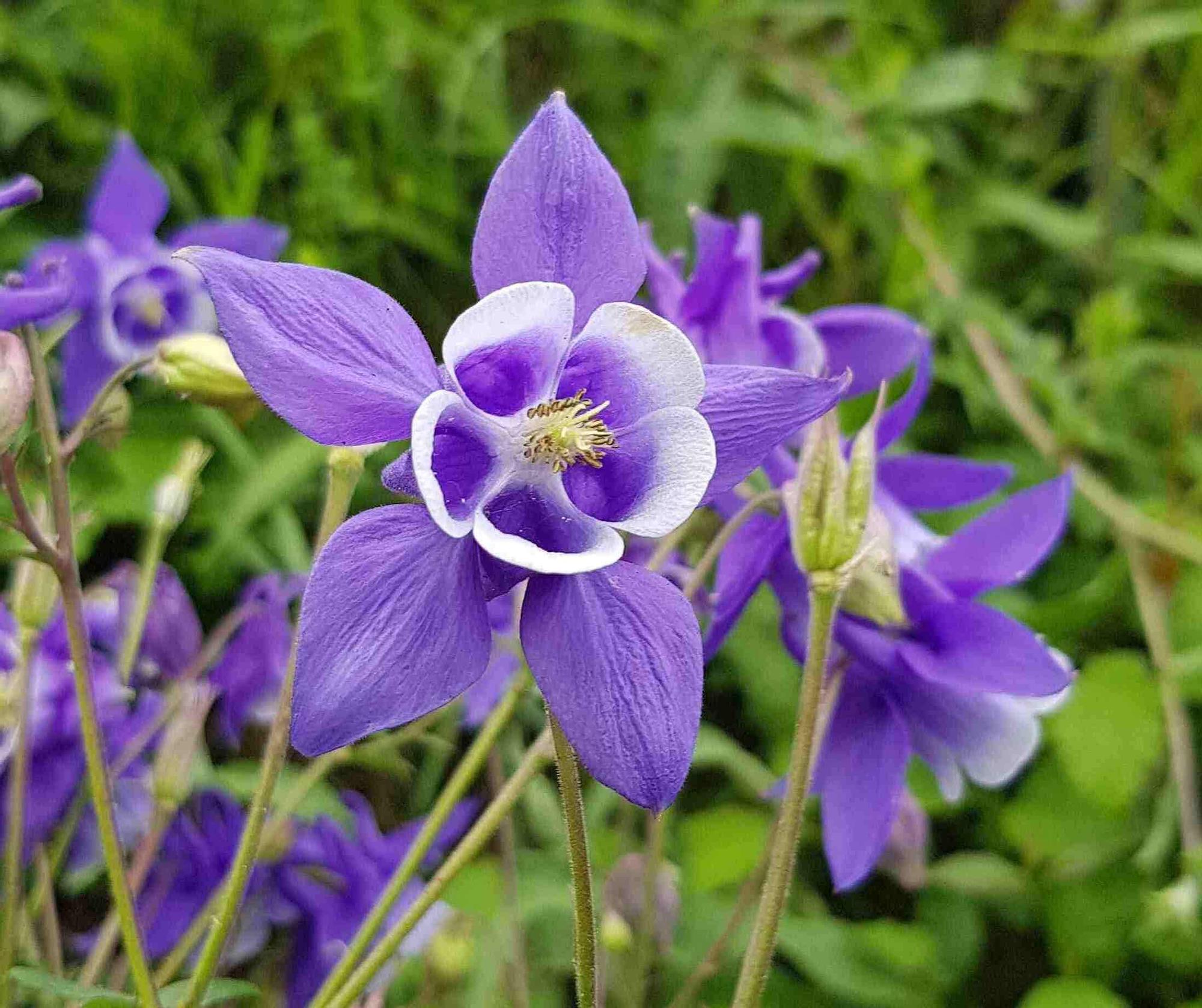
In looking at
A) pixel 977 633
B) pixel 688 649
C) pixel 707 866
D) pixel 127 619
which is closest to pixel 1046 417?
pixel 707 866

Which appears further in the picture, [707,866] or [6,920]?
[707,866]

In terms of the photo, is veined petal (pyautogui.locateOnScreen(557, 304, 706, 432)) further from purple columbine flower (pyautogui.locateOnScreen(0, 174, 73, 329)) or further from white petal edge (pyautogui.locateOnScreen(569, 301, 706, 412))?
purple columbine flower (pyautogui.locateOnScreen(0, 174, 73, 329))

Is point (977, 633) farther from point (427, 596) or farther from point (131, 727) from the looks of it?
point (131, 727)

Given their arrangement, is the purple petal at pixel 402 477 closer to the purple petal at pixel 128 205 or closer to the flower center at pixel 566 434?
the flower center at pixel 566 434

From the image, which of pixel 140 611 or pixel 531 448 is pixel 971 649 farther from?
pixel 140 611

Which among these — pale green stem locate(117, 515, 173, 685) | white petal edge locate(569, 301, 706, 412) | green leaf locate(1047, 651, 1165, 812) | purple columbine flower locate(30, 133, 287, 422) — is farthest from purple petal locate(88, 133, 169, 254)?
green leaf locate(1047, 651, 1165, 812)

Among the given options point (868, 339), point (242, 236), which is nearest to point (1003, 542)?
point (868, 339)
